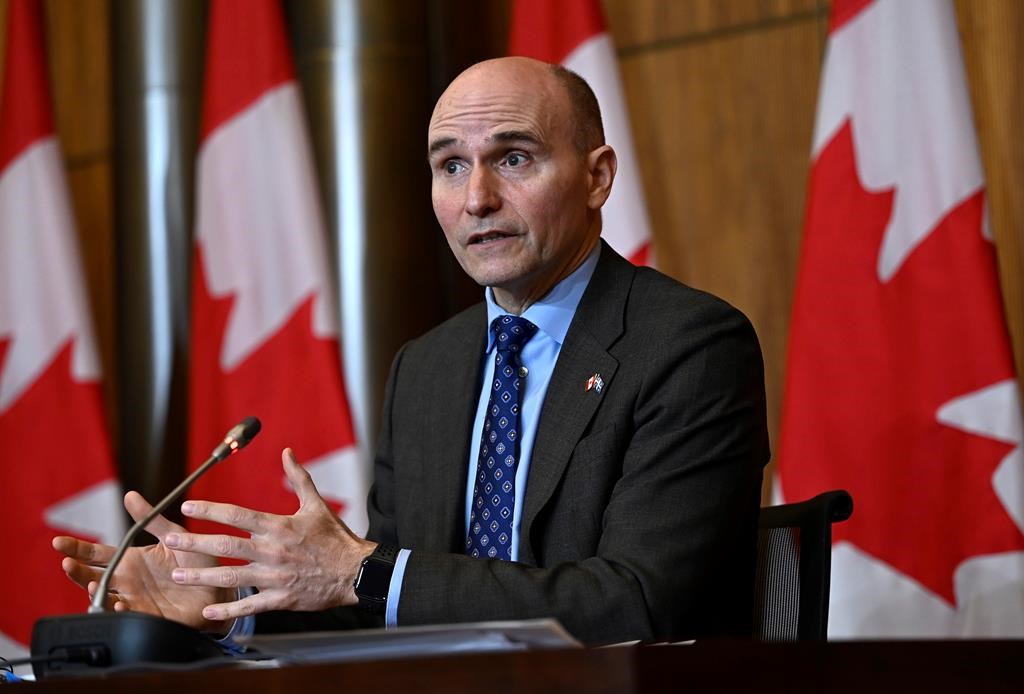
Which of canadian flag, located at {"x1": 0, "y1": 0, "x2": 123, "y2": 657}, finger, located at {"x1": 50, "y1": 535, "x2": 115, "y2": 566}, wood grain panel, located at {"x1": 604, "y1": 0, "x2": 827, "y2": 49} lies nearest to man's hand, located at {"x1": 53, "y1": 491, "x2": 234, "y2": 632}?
finger, located at {"x1": 50, "y1": 535, "x2": 115, "y2": 566}

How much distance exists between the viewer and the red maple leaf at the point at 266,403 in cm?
404

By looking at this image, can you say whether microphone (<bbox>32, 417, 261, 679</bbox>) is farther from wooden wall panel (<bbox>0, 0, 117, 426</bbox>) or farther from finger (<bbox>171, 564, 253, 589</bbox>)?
wooden wall panel (<bbox>0, 0, 117, 426</bbox>)

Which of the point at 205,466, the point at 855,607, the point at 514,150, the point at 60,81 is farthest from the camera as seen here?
the point at 60,81

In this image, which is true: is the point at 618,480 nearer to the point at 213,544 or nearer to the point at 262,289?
the point at 213,544

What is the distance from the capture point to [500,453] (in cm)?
231

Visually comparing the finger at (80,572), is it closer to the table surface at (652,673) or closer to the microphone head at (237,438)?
the microphone head at (237,438)

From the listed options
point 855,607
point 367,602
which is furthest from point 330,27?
point 367,602

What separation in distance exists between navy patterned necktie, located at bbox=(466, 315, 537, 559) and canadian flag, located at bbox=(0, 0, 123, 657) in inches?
89.1

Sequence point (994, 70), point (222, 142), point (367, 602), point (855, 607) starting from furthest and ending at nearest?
point (222, 142) < point (994, 70) < point (855, 607) < point (367, 602)

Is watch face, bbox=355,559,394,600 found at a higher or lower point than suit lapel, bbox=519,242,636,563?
lower

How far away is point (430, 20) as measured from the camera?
14.5 ft

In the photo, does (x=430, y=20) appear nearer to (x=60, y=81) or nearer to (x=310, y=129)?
(x=310, y=129)

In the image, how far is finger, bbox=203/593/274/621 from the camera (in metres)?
1.71

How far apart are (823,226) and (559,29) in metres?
1.16
